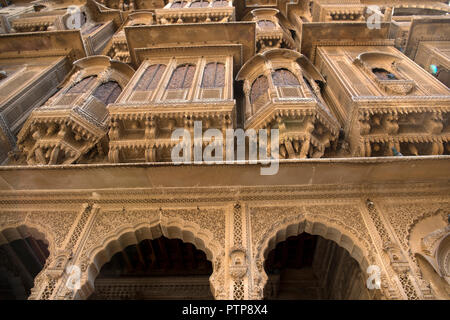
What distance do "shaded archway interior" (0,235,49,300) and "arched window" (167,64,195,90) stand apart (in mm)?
5336

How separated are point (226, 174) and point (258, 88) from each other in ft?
11.1

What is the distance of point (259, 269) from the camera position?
527cm

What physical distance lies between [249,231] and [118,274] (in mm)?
5293

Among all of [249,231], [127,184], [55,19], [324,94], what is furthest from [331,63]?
[55,19]

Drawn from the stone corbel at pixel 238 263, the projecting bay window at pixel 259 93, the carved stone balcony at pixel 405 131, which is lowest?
the stone corbel at pixel 238 263

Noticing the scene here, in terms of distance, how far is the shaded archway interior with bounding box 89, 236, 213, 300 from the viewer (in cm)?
891

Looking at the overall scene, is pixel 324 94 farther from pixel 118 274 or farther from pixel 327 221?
pixel 118 274

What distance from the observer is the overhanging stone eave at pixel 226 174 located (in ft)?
19.7

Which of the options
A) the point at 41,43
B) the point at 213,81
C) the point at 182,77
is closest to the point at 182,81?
the point at 182,77

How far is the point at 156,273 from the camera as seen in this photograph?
30.8 ft

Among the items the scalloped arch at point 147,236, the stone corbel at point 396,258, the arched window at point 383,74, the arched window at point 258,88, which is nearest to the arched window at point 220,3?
the arched window at point 258,88

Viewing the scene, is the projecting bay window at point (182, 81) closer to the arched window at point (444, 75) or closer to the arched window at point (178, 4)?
the arched window at point (178, 4)

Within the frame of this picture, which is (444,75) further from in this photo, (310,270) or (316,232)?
(316,232)

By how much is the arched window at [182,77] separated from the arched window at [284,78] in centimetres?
224
